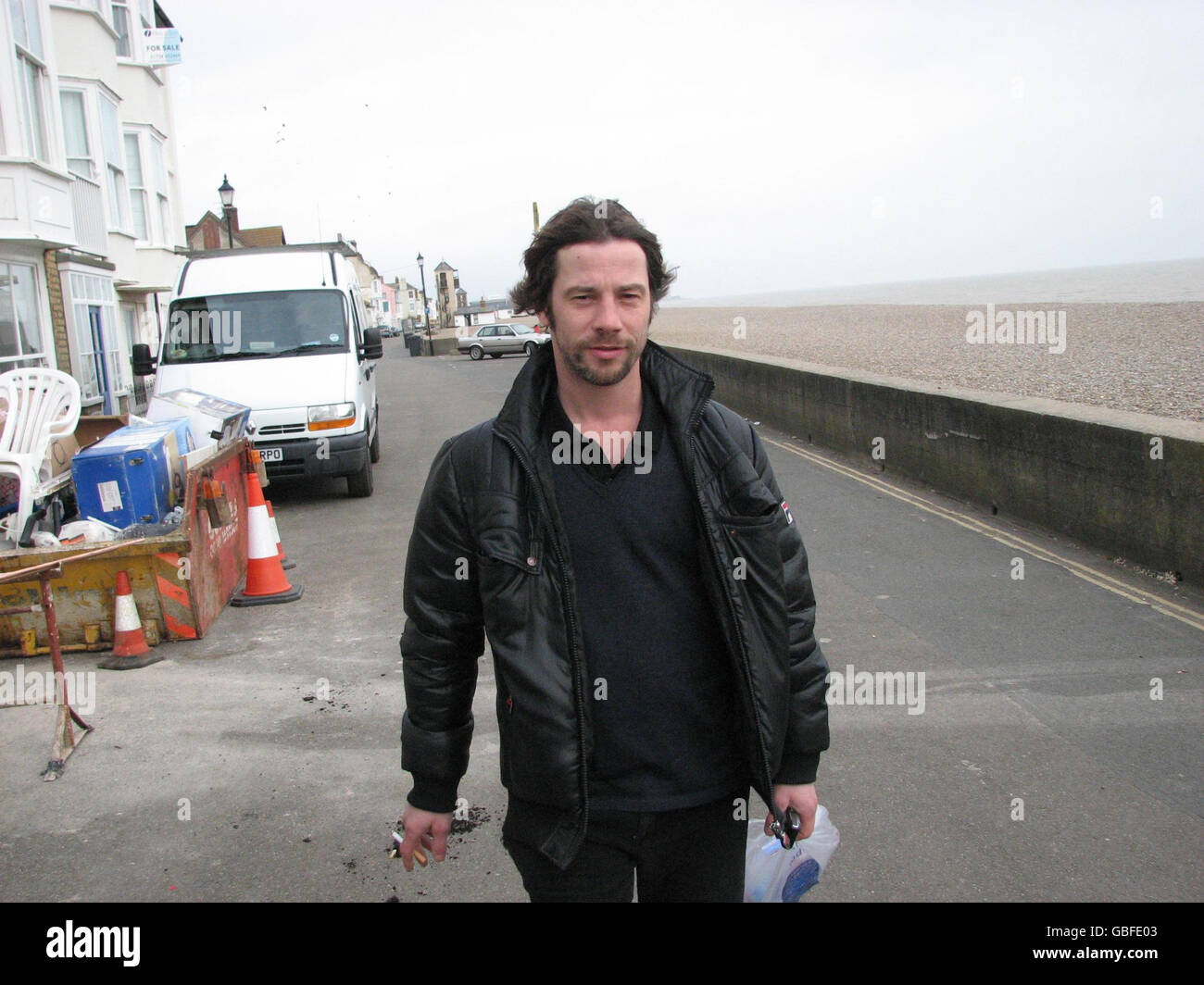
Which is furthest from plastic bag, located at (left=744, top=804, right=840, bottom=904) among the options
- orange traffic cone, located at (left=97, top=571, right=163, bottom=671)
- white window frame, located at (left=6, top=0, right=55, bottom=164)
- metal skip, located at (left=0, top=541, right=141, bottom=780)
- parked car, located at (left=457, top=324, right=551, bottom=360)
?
parked car, located at (left=457, top=324, right=551, bottom=360)

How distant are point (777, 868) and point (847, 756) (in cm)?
184

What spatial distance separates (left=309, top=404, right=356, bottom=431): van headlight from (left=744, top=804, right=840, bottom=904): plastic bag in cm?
907

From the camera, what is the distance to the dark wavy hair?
2197 mm

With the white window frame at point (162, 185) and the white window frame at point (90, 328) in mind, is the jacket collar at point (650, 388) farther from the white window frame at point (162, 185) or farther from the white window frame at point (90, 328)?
the white window frame at point (162, 185)

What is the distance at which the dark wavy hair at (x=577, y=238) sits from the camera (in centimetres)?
220

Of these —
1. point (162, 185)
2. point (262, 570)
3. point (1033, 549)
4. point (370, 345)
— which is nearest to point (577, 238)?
point (262, 570)

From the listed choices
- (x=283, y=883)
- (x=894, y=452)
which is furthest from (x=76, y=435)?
(x=894, y=452)

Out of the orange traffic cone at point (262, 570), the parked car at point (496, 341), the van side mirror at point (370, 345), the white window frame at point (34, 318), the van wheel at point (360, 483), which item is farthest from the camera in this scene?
the parked car at point (496, 341)

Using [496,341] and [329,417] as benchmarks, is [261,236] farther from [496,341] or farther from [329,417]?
[329,417]

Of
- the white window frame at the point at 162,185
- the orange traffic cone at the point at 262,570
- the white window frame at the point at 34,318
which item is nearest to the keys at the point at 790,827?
the orange traffic cone at the point at 262,570

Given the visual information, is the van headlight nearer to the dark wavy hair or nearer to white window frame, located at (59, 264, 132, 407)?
white window frame, located at (59, 264, 132, 407)

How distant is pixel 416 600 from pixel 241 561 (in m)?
6.50

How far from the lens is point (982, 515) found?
9281 millimetres

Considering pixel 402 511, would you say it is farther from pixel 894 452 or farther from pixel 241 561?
pixel 894 452
